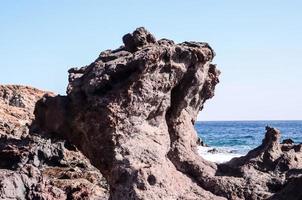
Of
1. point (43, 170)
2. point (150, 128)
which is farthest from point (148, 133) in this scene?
point (43, 170)

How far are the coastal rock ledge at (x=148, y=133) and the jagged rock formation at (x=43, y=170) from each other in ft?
0.11

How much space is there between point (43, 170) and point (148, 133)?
8.02 m

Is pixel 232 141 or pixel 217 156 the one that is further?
pixel 232 141

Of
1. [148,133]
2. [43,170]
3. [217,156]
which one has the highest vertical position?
[148,133]

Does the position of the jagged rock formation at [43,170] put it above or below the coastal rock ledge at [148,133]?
below

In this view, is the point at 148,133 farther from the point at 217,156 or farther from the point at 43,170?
the point at 217,156

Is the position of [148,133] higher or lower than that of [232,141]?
higher

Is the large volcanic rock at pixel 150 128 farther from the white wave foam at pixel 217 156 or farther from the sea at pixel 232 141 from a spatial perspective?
the white wave foam at pixel 217 156

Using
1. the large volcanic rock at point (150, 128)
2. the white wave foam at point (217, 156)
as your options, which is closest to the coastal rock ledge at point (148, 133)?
the large volcanic rock at point (150, 128)

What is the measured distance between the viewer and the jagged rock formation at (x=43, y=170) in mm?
7867

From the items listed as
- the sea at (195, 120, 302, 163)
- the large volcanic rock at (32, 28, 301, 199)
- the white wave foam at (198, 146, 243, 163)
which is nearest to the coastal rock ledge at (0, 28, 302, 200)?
the large volcanic rock at (32, 28, 301, 199)

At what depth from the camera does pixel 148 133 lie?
7.24 meters

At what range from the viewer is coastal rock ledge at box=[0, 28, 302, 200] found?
6926 millimetres

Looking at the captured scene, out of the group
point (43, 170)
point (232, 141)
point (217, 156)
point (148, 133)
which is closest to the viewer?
point (148, 133)
